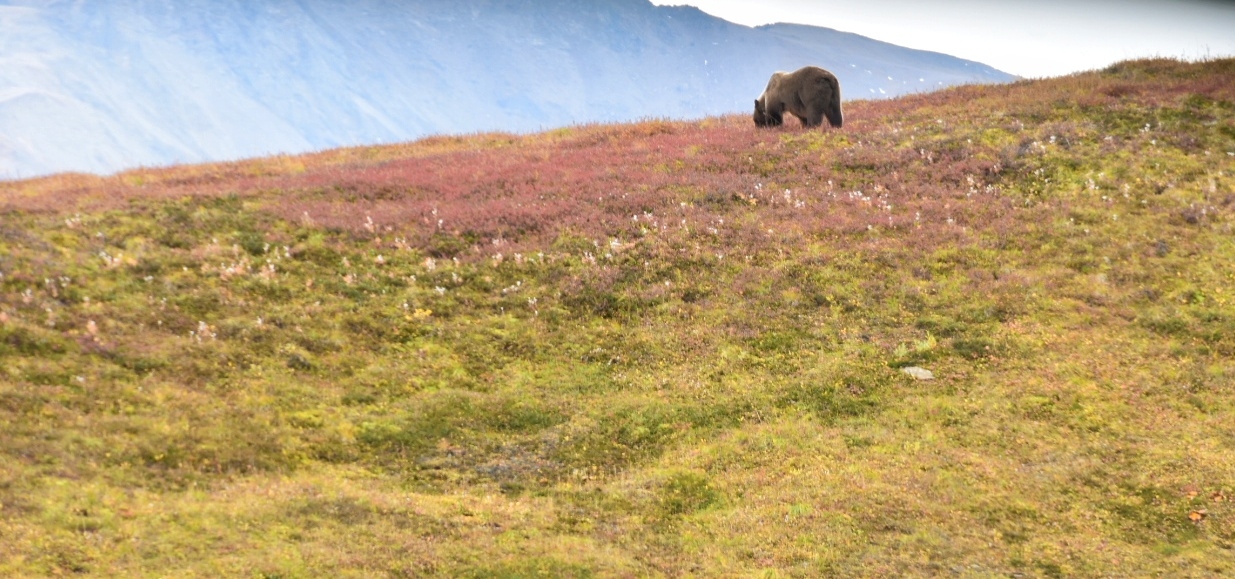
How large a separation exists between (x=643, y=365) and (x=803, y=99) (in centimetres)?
1954

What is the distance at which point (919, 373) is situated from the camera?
19.0m

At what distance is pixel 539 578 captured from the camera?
1298 cm

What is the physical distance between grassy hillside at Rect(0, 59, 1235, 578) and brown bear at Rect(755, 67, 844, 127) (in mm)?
4411

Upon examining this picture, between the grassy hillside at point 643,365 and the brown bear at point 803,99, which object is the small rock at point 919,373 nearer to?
the grassy hillside at point 643,365

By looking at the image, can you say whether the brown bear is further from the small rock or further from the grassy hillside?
the small rock

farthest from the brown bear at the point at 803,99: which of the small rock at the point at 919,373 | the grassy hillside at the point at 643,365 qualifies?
the small rock at the point at 919,373

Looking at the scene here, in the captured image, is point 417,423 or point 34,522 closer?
point 34,522

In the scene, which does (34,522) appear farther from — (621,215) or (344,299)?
(621,215)

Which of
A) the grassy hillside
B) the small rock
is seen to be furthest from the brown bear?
the small rock

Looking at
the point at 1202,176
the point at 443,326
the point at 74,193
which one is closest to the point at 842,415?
the point at 443,326

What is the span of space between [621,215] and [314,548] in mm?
15330

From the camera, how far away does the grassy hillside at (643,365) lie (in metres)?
13.7

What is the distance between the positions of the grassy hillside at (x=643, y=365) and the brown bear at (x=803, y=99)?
4.41m

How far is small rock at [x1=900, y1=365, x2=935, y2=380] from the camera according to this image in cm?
1891
